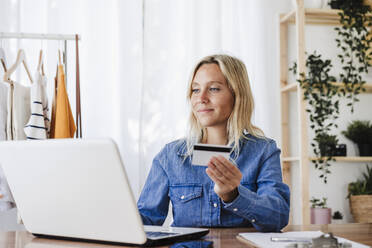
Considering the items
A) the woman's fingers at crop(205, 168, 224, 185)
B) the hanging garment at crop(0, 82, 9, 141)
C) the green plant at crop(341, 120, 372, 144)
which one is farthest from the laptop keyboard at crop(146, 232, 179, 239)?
the green plant at crop(341, 120, 372, 144)

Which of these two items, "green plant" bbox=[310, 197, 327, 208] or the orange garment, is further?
"green plant" bbox=[310, 197, 327, 208]

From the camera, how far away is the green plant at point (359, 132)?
10.6ft

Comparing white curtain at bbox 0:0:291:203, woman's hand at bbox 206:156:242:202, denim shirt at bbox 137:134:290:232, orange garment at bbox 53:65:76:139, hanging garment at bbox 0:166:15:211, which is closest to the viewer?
woman's hand at bbox 206:156:242:202

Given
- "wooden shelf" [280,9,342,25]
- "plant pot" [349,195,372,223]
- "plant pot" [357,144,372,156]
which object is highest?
"wooden shelf" [280,9,342,25]

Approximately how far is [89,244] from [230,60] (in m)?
0.86

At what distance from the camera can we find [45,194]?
38.8 inches

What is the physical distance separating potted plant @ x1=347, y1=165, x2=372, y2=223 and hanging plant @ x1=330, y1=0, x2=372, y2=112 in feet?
1.77

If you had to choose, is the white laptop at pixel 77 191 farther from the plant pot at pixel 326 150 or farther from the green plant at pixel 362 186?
the green plant at pixel 362 186

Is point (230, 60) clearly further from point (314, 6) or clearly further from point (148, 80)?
point (314, 6)

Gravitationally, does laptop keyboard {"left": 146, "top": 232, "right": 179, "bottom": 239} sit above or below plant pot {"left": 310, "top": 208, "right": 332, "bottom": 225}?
above

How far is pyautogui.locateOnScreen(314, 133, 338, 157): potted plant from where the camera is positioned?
311 centimetres

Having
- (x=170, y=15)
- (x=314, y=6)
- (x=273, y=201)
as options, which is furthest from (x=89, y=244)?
(x=314, y=6)

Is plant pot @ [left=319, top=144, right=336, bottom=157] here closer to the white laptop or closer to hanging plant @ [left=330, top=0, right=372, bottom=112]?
hanging plant @ [left=330, top=0, right=372, bottom=112]

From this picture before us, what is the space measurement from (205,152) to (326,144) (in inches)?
92.6
